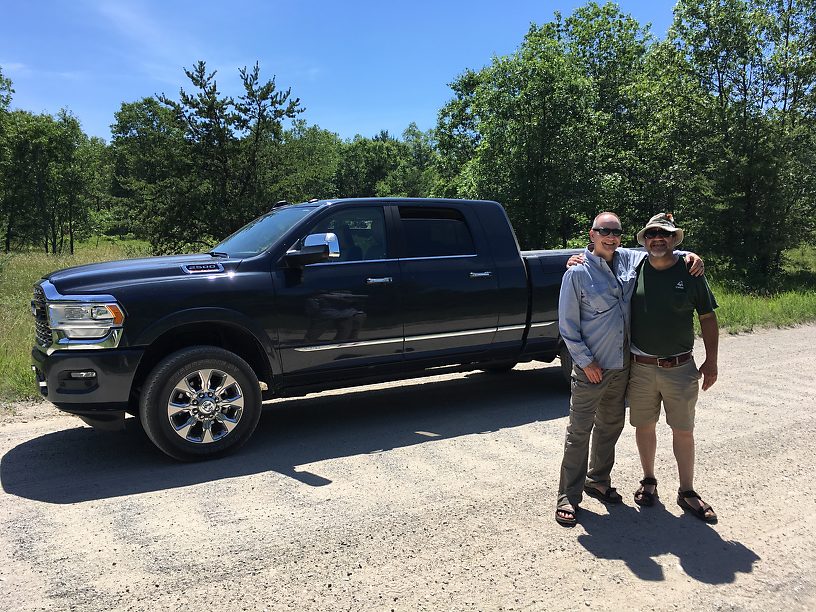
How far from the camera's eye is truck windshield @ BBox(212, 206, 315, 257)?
544cm

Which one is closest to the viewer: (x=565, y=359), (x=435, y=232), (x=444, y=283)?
(x=444, y=283)

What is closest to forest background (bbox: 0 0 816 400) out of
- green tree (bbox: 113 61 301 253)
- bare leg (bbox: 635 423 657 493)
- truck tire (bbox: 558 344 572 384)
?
green tree (bbox: 113 61 301 253)

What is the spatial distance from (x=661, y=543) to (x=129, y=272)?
4190 mm

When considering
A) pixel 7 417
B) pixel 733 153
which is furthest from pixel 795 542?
pixel 733 153

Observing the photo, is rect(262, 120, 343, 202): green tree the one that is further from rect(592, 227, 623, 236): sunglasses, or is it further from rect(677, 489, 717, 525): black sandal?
rect(677, 489, 717, 525): black sandal

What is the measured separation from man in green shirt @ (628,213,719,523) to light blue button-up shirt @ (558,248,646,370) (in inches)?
4.7

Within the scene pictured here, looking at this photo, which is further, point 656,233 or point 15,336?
point 15,336

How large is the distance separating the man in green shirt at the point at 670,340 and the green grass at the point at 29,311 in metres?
6.14

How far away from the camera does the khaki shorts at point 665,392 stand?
3689mm

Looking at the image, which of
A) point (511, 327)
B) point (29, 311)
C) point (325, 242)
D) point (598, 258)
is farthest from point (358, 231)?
point (29, 311)

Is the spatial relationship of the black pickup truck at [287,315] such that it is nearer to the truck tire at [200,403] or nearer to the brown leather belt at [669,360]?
the truck tire at [200,403]

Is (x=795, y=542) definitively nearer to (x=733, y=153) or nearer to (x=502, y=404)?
(x=502, y=404)

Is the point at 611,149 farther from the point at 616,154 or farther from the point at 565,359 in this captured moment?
the point at 565,359

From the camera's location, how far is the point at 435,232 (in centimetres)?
606
